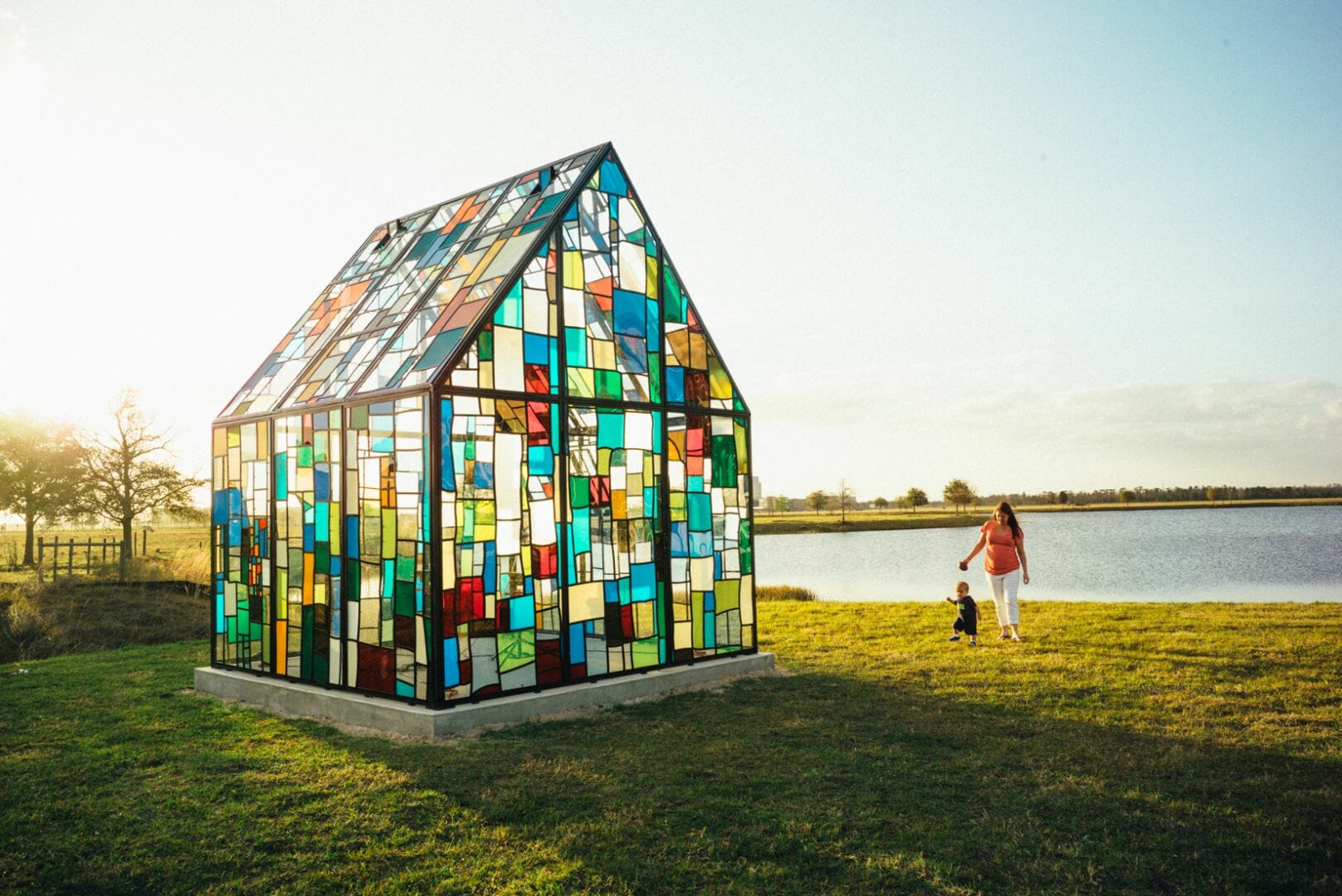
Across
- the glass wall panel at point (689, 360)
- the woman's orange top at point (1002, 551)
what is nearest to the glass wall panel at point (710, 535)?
the glass wall panel at point (689, 360)

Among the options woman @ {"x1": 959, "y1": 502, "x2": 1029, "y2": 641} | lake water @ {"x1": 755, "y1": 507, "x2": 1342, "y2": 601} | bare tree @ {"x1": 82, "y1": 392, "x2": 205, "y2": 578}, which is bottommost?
lake water @ {"x1": 755, "y1": 507, "x2": 1342, "y2": 601}

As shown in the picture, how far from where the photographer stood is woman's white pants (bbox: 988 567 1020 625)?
11109 mm

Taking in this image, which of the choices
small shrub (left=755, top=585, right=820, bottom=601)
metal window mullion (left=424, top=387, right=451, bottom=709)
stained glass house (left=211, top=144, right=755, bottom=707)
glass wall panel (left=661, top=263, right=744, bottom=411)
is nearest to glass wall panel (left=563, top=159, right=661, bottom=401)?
stained glass house (left=211, top=144, right=755, bottom=707)

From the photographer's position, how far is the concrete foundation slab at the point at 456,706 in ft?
22.9

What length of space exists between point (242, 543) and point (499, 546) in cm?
354

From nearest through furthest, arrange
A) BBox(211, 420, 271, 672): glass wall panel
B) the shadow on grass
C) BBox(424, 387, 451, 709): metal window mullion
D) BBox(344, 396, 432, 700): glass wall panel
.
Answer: the shadow on grass < BBox(424, 387, 451, 709): metal window mullion < BBox(344, 396, 432, 700): glass wall panel < BBox(211, 420, 271, 672): glass wall panel

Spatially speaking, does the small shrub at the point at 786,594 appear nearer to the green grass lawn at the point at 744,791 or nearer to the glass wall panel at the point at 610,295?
the green grass lawn at the point at 744,791

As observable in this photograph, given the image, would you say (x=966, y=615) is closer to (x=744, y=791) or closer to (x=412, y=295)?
(x=744, y=791)

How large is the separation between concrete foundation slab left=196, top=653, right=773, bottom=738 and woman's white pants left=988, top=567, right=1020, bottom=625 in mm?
3555

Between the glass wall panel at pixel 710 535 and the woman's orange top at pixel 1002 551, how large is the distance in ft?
11.0

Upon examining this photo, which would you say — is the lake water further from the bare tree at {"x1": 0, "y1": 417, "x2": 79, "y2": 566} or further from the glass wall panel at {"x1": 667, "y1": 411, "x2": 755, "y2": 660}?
the bare tree at {"x1": 0, "y1": 417, "x2": 79, "y2": 566}

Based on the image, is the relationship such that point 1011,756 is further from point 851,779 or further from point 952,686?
point 952,686

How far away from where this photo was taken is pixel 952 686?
8.51 m

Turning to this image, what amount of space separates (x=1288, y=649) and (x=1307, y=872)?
716cm
